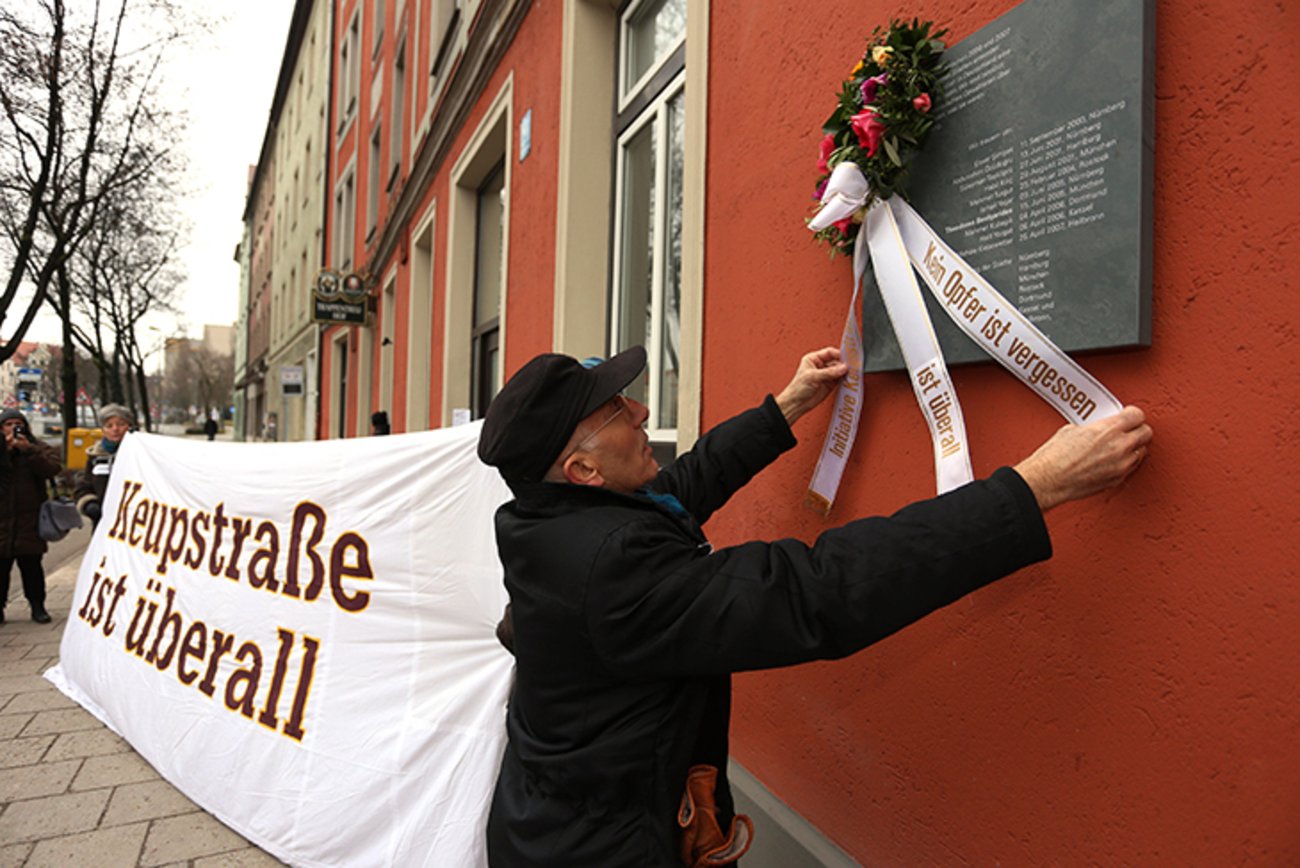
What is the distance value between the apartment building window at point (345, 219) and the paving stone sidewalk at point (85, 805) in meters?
13.3

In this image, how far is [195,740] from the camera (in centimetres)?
339

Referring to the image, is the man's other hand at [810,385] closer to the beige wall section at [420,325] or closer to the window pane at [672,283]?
the window pane at [672,283]

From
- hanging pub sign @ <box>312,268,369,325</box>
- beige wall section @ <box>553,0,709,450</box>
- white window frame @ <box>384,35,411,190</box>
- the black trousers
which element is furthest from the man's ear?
hanging pub sign @ <box>312,268,369,325</box>

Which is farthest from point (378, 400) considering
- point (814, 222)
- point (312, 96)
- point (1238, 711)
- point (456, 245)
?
point (312, 96)

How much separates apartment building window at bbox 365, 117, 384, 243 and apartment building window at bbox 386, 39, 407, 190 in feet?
4.69

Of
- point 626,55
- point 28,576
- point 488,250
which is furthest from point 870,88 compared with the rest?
point 28,576

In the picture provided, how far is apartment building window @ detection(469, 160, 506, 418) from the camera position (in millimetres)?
7880

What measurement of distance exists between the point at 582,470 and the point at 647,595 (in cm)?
35

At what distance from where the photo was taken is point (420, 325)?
10125 mm

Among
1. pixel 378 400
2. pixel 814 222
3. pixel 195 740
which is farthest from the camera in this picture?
pixel 378 400

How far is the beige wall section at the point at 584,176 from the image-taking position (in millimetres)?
4797

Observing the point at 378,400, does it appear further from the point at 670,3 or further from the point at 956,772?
the point at 956,772

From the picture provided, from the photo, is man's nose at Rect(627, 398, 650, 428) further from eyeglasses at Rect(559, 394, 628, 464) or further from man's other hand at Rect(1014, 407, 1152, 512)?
man's other hand at Rect(1014, 407, 1152, 512)

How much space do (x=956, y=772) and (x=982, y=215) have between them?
1266mm
